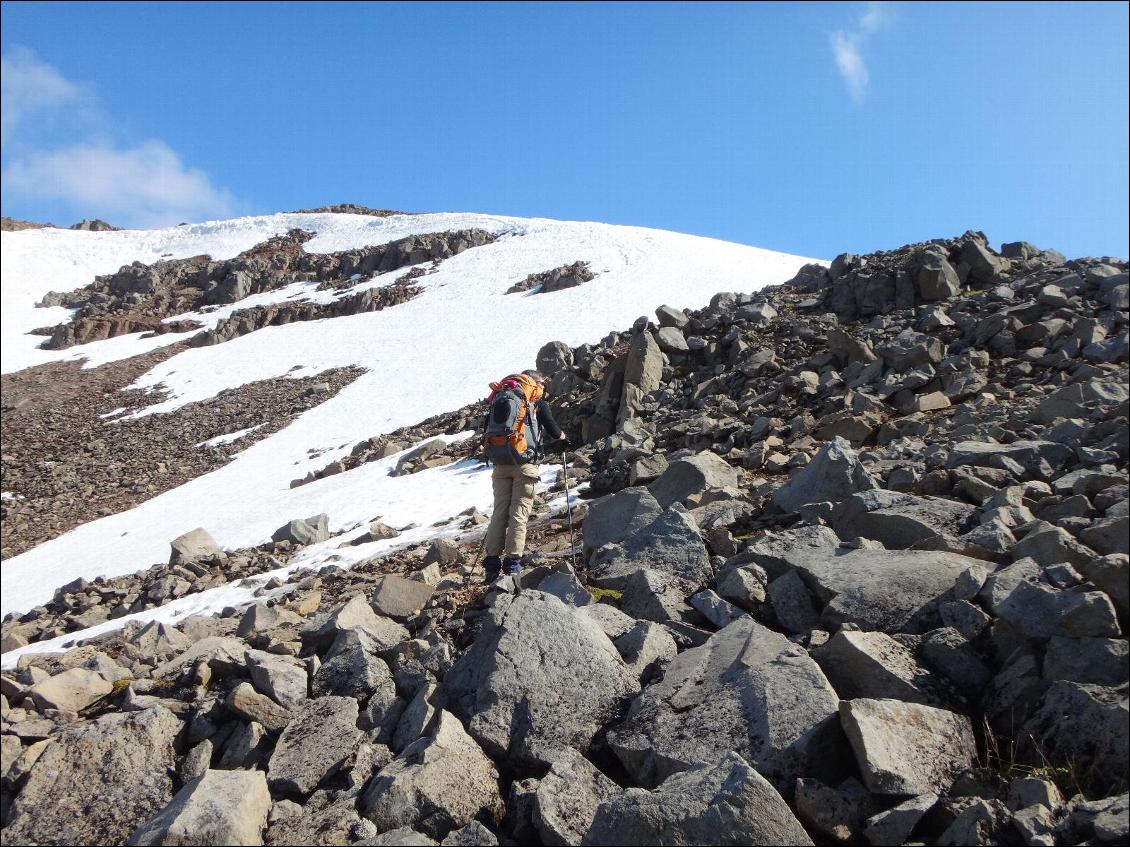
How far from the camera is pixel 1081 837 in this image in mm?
3512

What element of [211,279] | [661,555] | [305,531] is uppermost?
[211,279]

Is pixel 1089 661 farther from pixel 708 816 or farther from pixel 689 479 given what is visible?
pixel 689 479

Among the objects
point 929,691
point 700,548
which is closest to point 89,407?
point 700,548

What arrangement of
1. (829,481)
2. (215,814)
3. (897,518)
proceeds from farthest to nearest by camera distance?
(829,481), (897,518), (215,814)

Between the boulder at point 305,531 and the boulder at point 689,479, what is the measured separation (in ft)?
25.0

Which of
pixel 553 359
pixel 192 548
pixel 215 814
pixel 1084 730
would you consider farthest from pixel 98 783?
pixel 553 359

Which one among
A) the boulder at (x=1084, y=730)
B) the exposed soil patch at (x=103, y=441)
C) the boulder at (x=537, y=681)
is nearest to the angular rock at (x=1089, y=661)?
the boulder at (x=1084, y=730)

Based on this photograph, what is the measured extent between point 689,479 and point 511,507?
A: 2528 millimetres

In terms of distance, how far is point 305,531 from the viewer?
1490 centimetres

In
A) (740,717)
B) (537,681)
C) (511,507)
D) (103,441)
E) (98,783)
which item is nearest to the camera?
(740,717)

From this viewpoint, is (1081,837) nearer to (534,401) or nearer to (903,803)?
(903,803)

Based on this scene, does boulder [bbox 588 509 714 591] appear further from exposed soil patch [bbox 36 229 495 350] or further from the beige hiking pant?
exposed soil patch [bbox 36 229 495 350]

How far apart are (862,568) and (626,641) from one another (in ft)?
6.29

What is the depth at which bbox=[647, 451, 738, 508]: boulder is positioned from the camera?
31.7 feet
